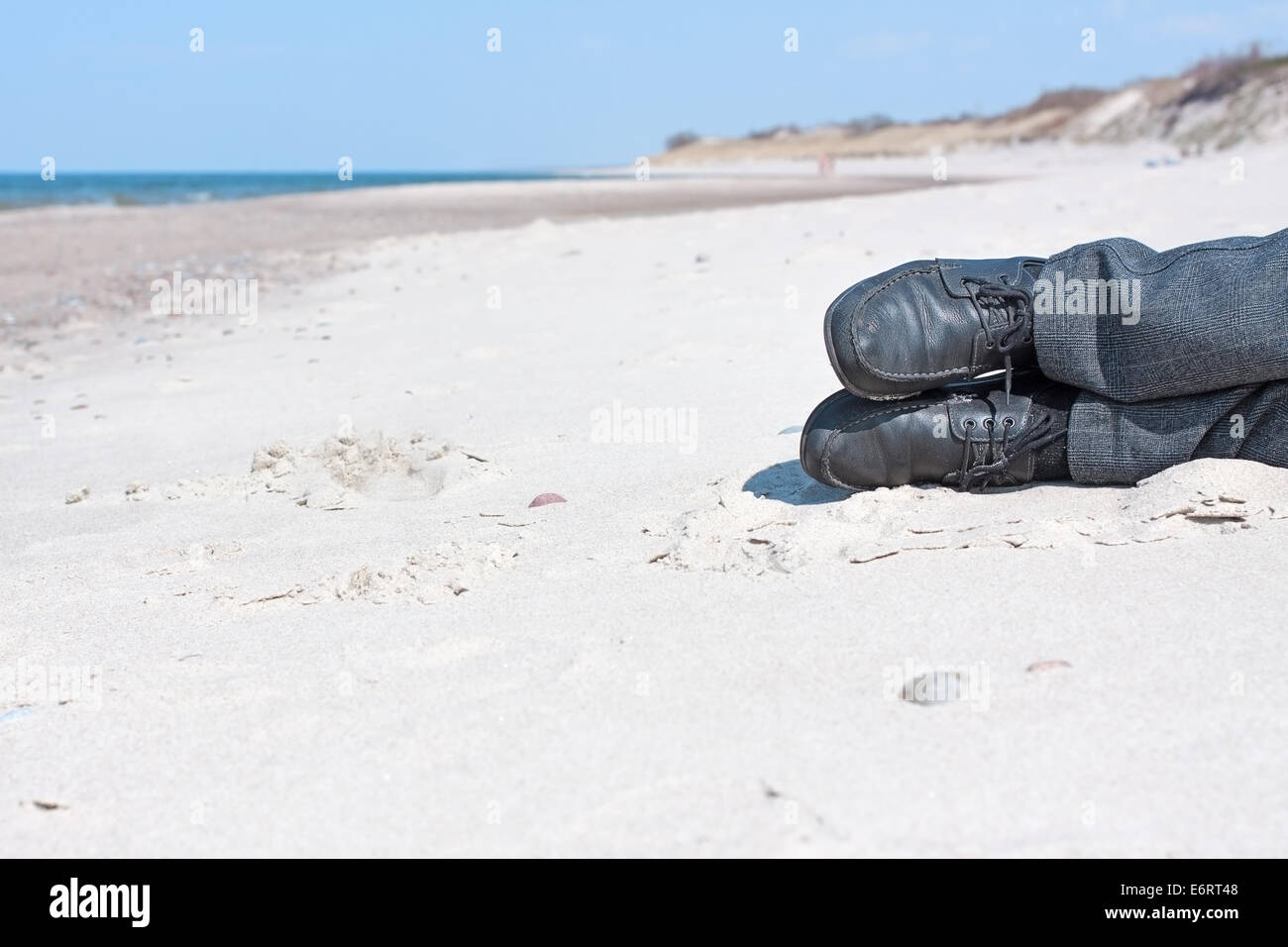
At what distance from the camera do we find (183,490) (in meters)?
3.07

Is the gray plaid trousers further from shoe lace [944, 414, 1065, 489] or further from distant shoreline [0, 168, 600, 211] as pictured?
distant shoreline [0, 168, 600, 211]

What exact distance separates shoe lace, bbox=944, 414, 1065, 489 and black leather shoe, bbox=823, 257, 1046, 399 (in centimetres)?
10

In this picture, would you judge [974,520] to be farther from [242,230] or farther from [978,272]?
[242,230]

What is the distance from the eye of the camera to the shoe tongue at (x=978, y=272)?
2.31 m

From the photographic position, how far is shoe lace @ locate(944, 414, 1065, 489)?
2289mm

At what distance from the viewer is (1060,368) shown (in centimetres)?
226

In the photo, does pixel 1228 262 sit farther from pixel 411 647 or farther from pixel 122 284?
pixel 122 284

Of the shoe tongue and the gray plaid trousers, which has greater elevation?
the shoe tongue

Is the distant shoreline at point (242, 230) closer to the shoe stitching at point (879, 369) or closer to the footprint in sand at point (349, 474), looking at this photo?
the footprint in sand at point (349, 474)

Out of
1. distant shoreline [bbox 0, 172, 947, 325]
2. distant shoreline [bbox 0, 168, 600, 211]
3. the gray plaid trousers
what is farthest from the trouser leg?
distant shoreline [bbox 0, 168, 600, 211]

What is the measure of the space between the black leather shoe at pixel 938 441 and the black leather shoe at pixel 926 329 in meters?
0.05
